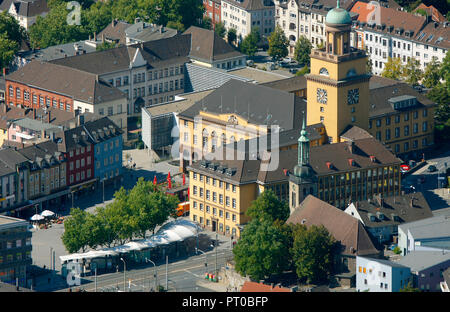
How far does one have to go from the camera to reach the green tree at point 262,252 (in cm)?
19538

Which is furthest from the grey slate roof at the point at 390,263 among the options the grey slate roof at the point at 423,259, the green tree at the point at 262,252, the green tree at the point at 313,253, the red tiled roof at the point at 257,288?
the red tiled roof at the point at 257,288

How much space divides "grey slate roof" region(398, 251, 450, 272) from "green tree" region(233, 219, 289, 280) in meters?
15.6

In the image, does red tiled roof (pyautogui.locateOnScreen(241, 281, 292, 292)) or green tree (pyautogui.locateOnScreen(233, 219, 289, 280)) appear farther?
green tree (pyautogui.locateOnScreen(233, 219, 289, 280))

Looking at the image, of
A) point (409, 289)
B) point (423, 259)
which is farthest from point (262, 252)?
point (409, 289)

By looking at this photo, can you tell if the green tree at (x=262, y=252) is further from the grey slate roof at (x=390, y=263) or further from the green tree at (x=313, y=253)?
the grey slate roof at (x=390, y=263)

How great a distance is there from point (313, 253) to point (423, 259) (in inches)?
558

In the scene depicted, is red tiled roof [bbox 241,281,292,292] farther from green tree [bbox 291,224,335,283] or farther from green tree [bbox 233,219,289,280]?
green tree [bbox 291,224,335,283]

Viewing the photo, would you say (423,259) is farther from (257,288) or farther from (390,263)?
(257,288)

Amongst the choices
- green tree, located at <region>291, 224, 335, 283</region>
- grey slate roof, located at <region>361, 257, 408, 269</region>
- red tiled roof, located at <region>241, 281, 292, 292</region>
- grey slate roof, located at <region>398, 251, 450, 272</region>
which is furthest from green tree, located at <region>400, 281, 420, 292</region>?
red tiled roof, located at <region>241, 281, 292, 292</region>

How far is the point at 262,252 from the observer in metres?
196

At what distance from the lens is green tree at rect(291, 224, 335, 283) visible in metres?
194

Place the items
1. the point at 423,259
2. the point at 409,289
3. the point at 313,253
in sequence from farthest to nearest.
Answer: the point at 313,253 < the point at 423,259 < the point at 409,289
